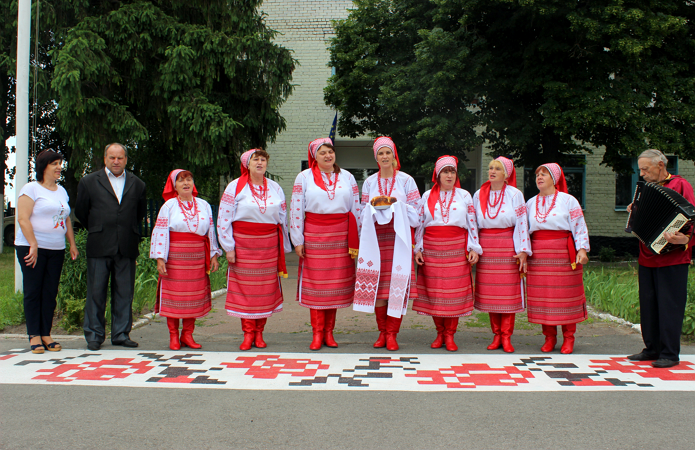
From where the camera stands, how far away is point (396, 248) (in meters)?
5.50

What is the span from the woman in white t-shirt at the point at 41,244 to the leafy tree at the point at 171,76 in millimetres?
7088

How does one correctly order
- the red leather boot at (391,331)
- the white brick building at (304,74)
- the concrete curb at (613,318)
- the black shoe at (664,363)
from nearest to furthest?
the black shoe at (664,363), the red leather boot at (391,331), the concrete curb at (613,318), the white brick building at (304,74)

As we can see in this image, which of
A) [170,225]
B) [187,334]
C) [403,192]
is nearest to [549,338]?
[403,192]

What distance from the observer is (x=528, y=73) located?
13164mm

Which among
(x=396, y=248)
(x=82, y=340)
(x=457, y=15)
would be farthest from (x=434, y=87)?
(x=82, y=340)

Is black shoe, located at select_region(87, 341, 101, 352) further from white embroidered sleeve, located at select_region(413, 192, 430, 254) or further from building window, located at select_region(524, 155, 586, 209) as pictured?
building window, located at select_region(524, 155, 586, 209)

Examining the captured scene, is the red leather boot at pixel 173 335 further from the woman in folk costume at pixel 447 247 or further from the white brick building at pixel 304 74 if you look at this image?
the white brick building at pixel 304 74

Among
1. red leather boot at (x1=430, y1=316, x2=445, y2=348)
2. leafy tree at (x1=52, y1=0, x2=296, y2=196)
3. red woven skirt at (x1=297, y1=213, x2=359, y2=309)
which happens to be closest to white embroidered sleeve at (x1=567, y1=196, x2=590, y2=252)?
red leather boot at (x1=430, y1=316, x2=445, y2=348)

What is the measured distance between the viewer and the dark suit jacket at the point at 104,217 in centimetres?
560

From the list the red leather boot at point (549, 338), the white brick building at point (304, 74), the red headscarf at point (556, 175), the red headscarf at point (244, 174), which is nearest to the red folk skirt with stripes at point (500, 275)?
the red leather boot at point (549, 338)

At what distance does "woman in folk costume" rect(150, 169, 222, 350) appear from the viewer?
551 cm

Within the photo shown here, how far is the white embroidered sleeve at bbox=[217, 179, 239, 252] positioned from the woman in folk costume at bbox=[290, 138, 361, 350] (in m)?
0.57

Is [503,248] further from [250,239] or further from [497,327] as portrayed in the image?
[250,239]

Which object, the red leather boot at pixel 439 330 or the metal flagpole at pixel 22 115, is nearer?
the red leather boot at pixel 439 330
